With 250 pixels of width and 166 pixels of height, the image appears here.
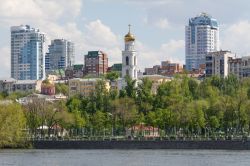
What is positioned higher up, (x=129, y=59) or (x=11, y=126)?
(x=129, y=59)

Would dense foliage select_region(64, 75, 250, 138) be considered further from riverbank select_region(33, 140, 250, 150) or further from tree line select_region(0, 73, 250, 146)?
riverbank select_region(33, 140, 250, 150)

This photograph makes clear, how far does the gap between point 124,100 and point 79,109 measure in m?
9.24

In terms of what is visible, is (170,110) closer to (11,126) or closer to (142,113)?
(142,113)

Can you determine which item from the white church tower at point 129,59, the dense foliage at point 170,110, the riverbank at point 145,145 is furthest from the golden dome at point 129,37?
the riverbank at point 145,145

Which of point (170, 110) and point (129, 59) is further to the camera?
point (129, 59)

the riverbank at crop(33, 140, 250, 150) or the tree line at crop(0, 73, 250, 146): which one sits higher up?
the tree line at crop(0, 73, 250, 146)

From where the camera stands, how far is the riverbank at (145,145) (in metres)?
109

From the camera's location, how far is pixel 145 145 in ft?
381

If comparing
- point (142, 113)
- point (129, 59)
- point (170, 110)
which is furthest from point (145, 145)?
point (129, 59)

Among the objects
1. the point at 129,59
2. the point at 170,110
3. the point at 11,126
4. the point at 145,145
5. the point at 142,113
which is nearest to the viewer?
the point at 11,126

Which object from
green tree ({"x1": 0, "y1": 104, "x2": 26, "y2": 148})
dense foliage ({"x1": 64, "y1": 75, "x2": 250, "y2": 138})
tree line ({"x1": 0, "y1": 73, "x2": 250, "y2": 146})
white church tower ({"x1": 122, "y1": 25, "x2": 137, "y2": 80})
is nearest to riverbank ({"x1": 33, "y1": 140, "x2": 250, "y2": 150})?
tree line ({"x1": 0, "y1": 73, "x2": 250, "y2": 146})

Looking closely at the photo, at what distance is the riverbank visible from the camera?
358ft

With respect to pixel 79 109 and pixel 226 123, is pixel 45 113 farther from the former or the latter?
pixel 226 123

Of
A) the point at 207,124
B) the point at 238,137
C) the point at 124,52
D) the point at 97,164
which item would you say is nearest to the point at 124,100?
the point at 207,124
